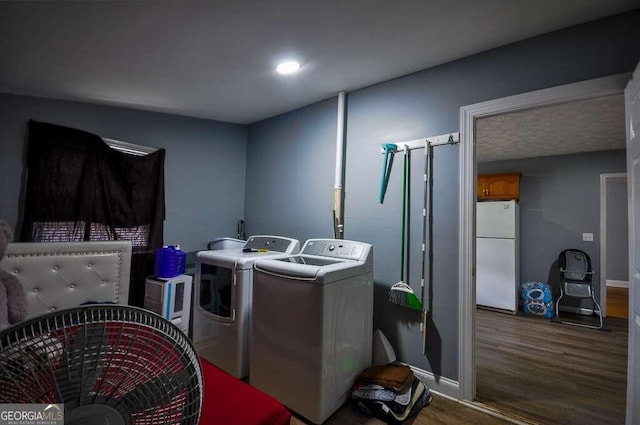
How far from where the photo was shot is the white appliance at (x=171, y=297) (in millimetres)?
2398

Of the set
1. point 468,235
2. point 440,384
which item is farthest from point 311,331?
point 468,235

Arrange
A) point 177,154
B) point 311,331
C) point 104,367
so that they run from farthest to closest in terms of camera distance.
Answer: point 177,154
point 311,331
point 104,367

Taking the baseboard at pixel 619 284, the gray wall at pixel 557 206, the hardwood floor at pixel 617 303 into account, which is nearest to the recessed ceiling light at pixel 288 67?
the gray wall at pixel 557 206

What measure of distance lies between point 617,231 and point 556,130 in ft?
13.0

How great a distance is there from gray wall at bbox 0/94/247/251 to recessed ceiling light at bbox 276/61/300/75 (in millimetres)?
1441

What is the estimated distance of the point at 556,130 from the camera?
3.33 metres

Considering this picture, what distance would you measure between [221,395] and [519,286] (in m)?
4.84

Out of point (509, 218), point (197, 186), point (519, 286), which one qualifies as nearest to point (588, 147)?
point (509, 218)

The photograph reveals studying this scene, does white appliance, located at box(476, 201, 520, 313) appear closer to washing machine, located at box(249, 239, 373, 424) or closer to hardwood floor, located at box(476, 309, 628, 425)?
hardwood floor, located at box(476, 309, 628, 425)

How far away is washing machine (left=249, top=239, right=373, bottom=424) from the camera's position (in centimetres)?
161

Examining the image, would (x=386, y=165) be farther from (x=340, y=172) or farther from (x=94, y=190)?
(x=94, y=190)

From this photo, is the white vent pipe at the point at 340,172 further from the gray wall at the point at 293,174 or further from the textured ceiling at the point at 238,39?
the textured ceiling at the point at 238,39

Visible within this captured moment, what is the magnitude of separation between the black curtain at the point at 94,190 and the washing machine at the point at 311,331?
4.93 ft

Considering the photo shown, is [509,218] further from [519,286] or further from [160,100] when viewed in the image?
[160,100]
